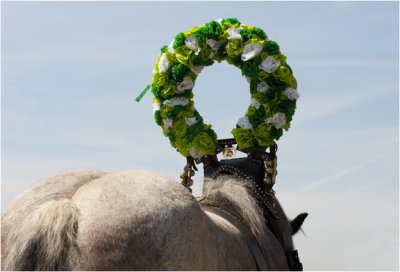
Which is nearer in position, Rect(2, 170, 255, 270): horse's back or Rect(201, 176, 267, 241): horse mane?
Rect(2, 170, 255, 270): horse's back

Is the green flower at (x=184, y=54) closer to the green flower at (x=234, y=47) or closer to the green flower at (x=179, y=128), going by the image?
the green flower at (x=234, y=47)

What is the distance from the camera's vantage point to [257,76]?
6223 mm

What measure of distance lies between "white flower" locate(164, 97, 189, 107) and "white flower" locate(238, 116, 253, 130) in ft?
1.87

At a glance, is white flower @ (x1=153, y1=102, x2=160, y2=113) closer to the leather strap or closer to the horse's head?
the horse's head

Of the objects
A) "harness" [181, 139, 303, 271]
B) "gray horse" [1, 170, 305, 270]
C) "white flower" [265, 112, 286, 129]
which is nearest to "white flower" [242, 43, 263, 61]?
"white flower" [265, 112, 286, 129]

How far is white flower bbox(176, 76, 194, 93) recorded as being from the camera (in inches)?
247

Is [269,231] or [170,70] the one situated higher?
[170,70]

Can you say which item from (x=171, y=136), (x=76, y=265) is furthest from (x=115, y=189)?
(x=171, y=136)

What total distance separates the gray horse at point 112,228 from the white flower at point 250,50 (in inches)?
96.9

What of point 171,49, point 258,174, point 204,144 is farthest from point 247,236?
point 171,49

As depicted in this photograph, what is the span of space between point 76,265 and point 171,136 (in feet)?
9.11

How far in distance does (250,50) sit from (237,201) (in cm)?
176

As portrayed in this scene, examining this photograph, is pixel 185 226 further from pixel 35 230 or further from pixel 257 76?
pixel 257 76

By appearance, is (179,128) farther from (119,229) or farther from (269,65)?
(119,229)
